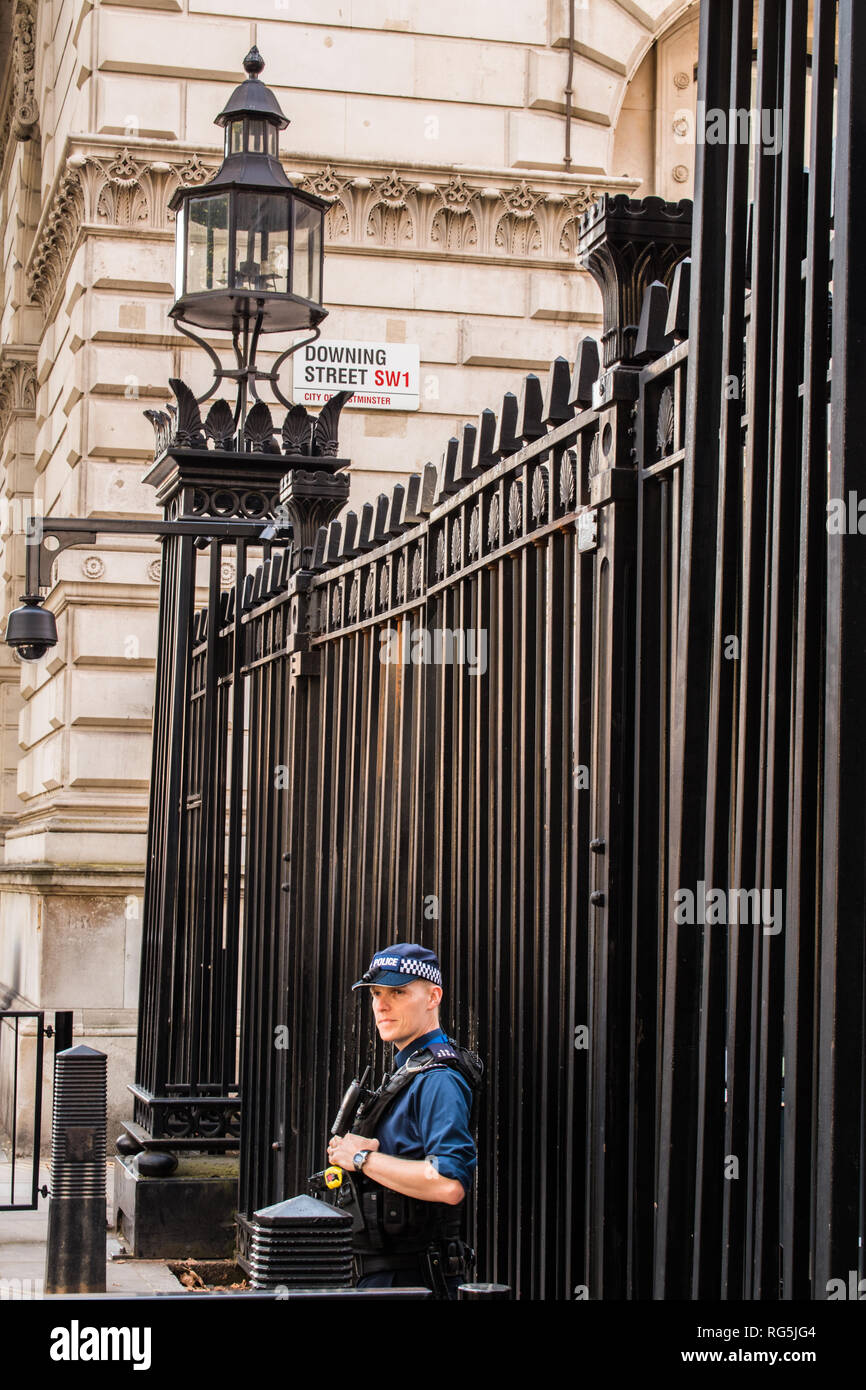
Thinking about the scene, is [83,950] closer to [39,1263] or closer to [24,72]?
[39,1263]

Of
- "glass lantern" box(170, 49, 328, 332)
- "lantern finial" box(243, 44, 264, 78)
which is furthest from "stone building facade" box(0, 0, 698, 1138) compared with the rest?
"glass lantern" box(170, 49, 328, 332)

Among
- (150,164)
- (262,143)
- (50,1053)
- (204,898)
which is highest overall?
(150,164)

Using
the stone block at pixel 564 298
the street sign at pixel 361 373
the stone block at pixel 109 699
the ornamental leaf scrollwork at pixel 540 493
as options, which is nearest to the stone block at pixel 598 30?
the stone block at pixel 564 298

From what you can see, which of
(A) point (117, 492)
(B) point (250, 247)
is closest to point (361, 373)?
(A) point (117, 492)

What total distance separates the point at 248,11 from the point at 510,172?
2421mm

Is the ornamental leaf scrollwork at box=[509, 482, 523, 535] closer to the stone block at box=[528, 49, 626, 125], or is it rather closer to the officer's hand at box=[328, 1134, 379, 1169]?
the officer's hand at box=[328, 1134, 379, 1169]

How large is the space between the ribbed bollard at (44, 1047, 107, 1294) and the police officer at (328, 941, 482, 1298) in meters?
2.39

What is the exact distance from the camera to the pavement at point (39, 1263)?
25.6ft

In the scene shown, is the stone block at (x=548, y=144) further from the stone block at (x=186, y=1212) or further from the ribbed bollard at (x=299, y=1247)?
the ribbed bollard at (x=299, y=1247)

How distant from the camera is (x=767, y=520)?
3.51 metres
